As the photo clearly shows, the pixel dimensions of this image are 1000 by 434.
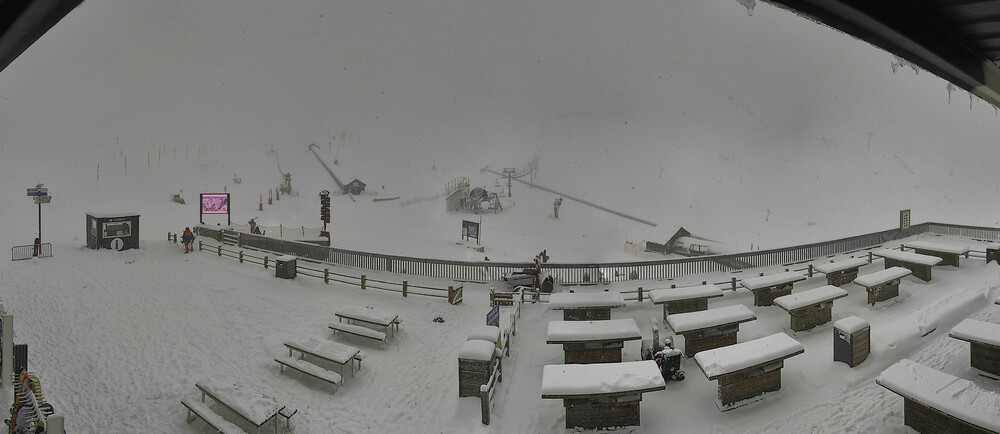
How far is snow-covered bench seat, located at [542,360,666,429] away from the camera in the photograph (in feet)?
22.7

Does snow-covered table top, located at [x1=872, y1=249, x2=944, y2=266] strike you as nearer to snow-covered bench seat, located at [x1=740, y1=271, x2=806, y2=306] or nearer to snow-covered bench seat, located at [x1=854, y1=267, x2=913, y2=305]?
snow-covered bench seat, located at [x1=854, y1=267, x2=913, y2=305]

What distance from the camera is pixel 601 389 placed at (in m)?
6.94

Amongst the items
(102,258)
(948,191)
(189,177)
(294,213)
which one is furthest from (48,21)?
(948,191)

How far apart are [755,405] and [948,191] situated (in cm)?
7609

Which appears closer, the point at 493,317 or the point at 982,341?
the point at 982,341

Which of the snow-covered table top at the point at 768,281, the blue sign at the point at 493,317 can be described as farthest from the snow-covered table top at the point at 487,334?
the snow-covered table top at the point at 768,281

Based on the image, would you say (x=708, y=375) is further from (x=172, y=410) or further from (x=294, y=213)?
(x=294, y=213)

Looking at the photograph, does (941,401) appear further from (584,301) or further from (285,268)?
(285,268)

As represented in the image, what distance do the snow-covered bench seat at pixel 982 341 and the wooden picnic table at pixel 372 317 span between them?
11886 millimetres

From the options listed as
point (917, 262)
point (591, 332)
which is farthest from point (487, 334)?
point (917, 262)

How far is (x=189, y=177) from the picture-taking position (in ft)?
193

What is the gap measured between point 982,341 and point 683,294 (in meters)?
5.40

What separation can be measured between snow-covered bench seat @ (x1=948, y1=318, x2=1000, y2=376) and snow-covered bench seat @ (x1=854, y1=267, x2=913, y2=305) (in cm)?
397

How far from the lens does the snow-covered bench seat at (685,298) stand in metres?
11.5
